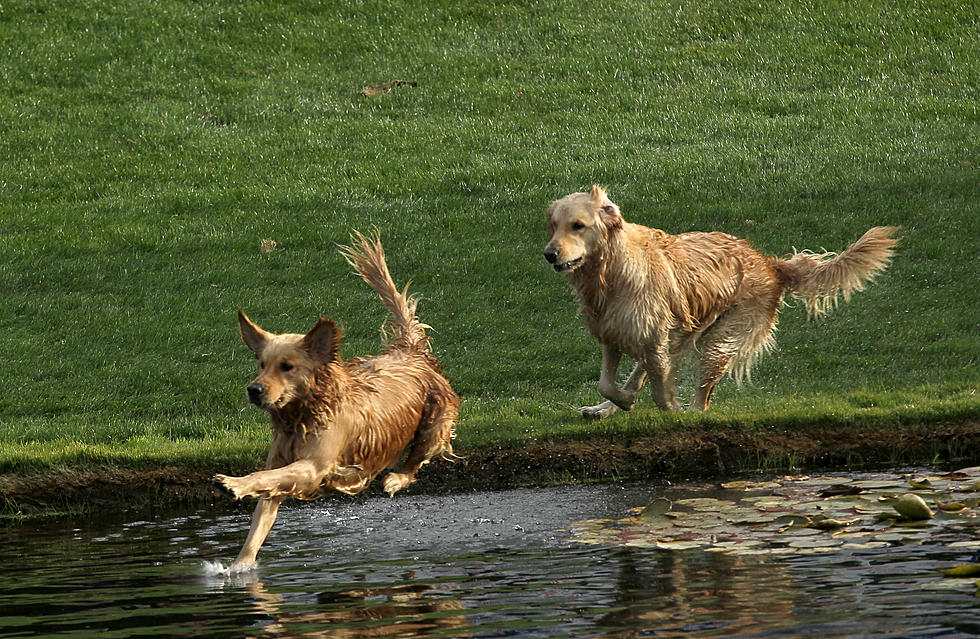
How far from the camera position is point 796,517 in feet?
27.5

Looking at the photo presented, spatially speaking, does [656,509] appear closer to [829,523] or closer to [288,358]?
[829,523]

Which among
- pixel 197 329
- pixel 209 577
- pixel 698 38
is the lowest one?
pixel 209 577

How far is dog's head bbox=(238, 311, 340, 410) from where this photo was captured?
25.6 ft

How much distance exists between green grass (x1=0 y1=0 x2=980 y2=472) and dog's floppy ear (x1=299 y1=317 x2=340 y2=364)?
345cm

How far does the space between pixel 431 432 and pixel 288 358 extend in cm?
217

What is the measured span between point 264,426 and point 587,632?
7165 millimetres

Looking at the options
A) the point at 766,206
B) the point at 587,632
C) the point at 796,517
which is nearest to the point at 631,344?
the point at 796,517

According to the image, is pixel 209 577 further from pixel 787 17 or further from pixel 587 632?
pixel 787 17

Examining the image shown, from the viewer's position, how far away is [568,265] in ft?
35.4

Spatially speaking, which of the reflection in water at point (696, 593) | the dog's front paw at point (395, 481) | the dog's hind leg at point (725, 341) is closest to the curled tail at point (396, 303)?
the dog's front paw at point (395, 481)

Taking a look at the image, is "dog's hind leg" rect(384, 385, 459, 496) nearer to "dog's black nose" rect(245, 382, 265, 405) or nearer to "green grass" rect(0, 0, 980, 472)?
"green grass" rect(0, 0, 980, 472)

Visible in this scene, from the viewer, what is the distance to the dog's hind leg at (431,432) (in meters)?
9.76

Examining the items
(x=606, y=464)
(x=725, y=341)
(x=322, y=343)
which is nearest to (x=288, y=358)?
(x=322, y=343)

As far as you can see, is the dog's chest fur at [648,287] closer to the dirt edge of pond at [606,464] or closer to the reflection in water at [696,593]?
the dirt edge of pond at [606,464]
